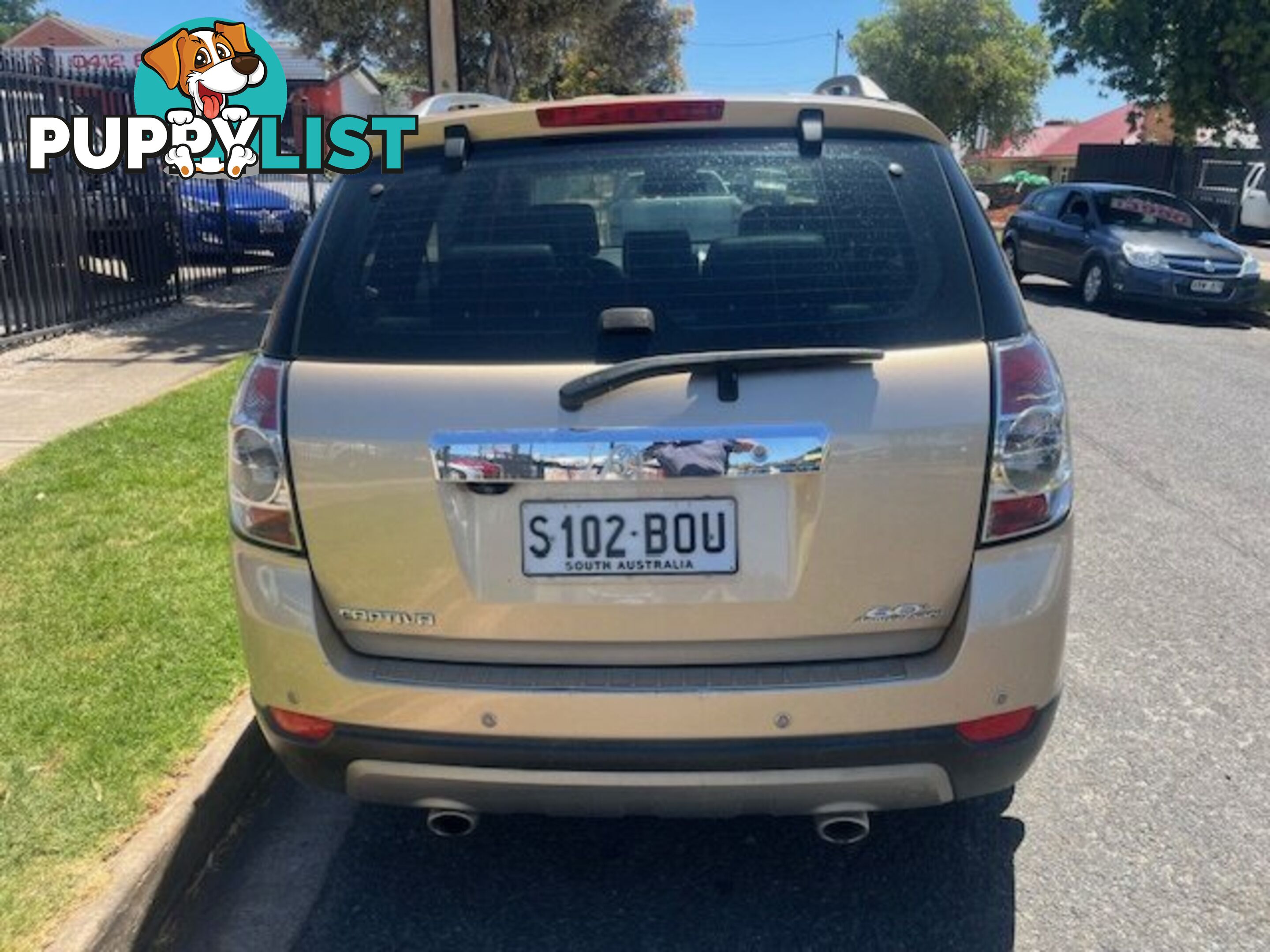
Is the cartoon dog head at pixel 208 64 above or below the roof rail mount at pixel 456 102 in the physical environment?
above

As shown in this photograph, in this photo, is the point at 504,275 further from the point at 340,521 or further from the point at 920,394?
the point at 920,394

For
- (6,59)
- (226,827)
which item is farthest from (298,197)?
(226,827)

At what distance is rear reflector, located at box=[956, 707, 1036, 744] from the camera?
2.32 metres

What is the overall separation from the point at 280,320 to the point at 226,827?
4.85 ft

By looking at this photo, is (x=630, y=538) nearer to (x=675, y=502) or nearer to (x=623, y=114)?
(x=675, y=502)

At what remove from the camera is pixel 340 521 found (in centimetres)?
230

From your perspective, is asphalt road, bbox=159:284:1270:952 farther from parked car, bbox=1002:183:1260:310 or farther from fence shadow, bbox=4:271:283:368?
parked car, bbox=1002:183:1260:310

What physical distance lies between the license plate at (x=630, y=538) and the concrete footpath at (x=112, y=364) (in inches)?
195

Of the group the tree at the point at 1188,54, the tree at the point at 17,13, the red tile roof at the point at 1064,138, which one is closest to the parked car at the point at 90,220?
the tree at the point at 1188,54

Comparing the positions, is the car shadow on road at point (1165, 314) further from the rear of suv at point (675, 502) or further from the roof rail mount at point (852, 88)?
the rear of suv at point (675, 502)

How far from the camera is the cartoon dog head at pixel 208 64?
13.9 m

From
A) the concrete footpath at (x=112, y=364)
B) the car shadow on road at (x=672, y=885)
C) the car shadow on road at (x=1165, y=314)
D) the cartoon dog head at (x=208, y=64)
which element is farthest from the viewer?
the car shadow on road at (x=1165, y=314)

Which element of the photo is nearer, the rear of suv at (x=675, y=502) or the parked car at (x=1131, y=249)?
the rear of suv at (x=675, y=502)

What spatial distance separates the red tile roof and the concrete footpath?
1989 inches
